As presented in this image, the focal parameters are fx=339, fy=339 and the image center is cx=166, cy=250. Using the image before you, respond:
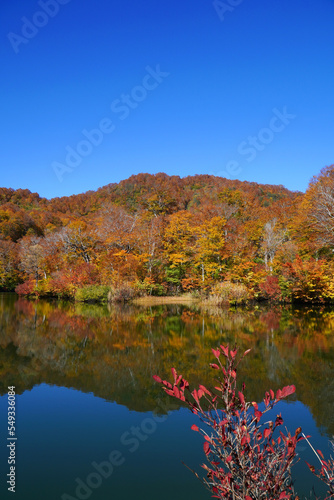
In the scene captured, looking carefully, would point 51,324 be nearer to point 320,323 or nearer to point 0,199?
point 320,323

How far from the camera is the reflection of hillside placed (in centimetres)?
575

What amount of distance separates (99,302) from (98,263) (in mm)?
4278

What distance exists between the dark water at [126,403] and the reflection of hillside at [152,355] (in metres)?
0.02

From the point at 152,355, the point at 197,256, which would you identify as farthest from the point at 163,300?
the point at 152,355

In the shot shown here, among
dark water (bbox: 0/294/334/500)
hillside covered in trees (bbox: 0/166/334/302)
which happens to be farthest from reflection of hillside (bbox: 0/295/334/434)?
hillside covered in trees (bbox: 0/166/334/302)

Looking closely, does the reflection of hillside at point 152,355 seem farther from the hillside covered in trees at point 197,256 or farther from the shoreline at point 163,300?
the shoreline at point 163,300

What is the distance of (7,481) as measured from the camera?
3.27 metres

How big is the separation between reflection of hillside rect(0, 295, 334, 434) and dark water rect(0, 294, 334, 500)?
0.08ft

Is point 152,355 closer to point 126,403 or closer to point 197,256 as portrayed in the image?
point 126,403

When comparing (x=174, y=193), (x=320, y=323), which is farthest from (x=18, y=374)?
(x=174, y=193)

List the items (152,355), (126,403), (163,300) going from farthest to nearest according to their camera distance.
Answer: (163,300) < (152,355) < (126,403)

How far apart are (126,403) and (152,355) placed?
8.73 feet

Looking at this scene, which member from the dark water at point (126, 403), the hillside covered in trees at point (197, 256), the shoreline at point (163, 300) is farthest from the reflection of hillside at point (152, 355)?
the shoreline at point (163, 300)

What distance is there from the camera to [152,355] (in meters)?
7.90
